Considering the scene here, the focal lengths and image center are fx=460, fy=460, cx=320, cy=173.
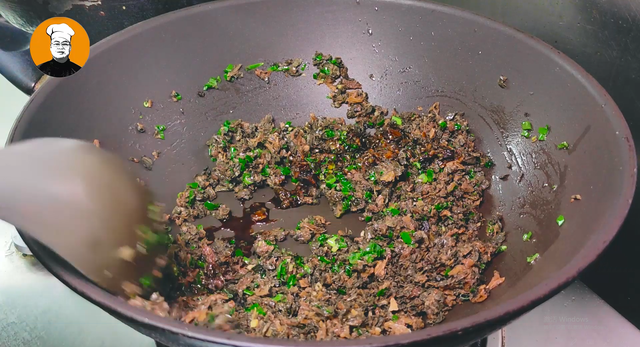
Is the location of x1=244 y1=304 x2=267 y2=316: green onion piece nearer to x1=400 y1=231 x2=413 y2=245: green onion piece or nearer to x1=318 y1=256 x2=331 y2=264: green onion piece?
x1=318 y1=256 x2=331 y2=264: green onion piece

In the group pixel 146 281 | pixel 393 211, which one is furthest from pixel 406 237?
pixel 146 281

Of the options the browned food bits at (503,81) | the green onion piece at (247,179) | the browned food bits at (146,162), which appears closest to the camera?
the browned food bits at (503,81)

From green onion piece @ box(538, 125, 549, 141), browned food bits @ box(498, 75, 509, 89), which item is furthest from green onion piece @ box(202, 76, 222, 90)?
green onion piece @ box(538, 125, 549, 141)

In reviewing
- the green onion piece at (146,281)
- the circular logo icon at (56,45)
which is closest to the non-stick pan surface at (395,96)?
the circular logo icon at (56,45)

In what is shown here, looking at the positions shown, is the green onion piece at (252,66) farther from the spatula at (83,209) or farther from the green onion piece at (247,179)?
the spatula at (83,209)

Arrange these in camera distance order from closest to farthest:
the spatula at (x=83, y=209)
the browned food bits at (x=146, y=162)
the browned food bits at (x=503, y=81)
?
the spatula at (x=83, y=209) < the browned food bits at (x=503, y=81) < the browned food bits at (x=146, y=162)
